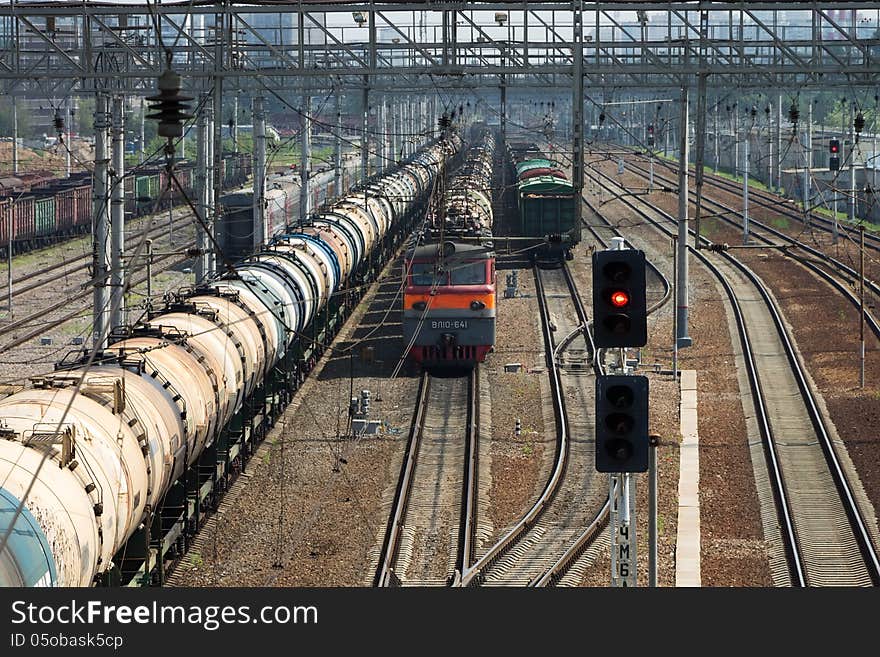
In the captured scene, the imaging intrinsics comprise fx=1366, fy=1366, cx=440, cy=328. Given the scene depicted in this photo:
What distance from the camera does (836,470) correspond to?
80.1 ft

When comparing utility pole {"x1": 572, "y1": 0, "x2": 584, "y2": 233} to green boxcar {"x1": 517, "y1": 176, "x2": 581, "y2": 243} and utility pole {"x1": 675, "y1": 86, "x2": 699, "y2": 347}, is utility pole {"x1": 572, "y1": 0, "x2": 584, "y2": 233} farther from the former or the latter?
green boxcar {"x1": 517, "y1": 176, "x2": 581, "y2": 243}

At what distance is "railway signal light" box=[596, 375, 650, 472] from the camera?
12.8 m

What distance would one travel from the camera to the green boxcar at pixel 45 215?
53.7m

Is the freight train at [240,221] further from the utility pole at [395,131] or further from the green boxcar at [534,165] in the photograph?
the utility pole at [395,131]

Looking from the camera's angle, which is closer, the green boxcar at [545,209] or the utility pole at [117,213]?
the utility pole at [117,213]

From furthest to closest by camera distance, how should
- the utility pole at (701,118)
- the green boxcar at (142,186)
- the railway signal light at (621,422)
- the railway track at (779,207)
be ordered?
1. the green boxcar at (142,186)
2. the railway track at (779,207)
3. the utility pole at (701,118)
4. the railway signal light at (621,422)

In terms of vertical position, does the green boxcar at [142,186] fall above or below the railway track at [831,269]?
above

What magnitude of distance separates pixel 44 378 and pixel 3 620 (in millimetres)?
6669

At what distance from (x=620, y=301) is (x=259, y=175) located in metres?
24.1

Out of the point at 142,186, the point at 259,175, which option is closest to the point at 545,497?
the point at 259,175

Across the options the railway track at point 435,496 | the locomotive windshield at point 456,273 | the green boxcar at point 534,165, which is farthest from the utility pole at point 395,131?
the railway track at point 435,496

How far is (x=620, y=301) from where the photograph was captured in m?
13.2

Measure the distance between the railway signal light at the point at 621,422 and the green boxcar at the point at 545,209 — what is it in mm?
40585

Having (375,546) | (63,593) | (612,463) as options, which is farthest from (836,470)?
(63,593)
